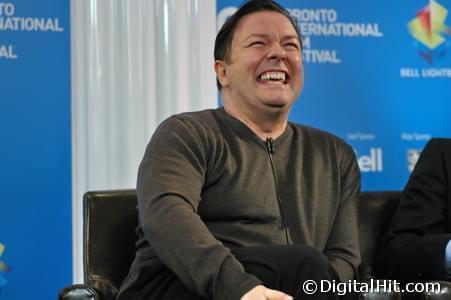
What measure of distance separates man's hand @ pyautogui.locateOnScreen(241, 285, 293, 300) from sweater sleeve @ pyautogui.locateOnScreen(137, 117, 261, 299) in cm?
2

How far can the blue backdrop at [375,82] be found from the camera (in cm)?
420

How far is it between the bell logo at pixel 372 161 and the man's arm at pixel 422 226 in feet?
4.24

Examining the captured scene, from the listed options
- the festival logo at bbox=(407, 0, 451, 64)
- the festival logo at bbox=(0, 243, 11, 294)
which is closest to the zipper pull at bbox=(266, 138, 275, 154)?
the festival logo at bbox=(0, 243, 11, 294)

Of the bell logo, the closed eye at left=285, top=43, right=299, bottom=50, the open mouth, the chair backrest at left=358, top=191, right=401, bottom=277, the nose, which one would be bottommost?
the chair backrest at left=358, top=191, right=401, bottom=277

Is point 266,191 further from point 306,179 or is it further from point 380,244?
point 380,244

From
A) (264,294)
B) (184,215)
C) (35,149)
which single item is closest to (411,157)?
(35,149)

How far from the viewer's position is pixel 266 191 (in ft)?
8.02

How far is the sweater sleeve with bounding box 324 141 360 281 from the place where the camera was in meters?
2.48

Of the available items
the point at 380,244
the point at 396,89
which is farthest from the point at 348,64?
the point at 380,244

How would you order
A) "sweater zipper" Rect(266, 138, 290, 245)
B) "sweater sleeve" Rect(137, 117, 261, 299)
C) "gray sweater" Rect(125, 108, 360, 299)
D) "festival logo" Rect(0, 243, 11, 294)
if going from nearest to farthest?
"sweater sleeve" Rect(137, 117, 261, 299), "gray sweater" Rect(125, 108, 360, 299), "sweater zipper" Rect(266, 138, 290, 245), "festival logo" Rect(0, 243, 11, 294)

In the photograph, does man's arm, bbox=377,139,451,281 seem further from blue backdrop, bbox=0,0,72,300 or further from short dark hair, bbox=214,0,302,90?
blue backdrop, bbox=0,0,72,300

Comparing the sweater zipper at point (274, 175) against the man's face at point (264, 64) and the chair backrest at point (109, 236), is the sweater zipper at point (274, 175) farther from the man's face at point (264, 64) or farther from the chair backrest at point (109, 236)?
the chair backrest at point (109, 236)

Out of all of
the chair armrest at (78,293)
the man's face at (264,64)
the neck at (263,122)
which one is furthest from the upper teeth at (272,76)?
the chair armrest at (78,293)

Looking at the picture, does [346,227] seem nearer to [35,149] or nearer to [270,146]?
[270,146]
